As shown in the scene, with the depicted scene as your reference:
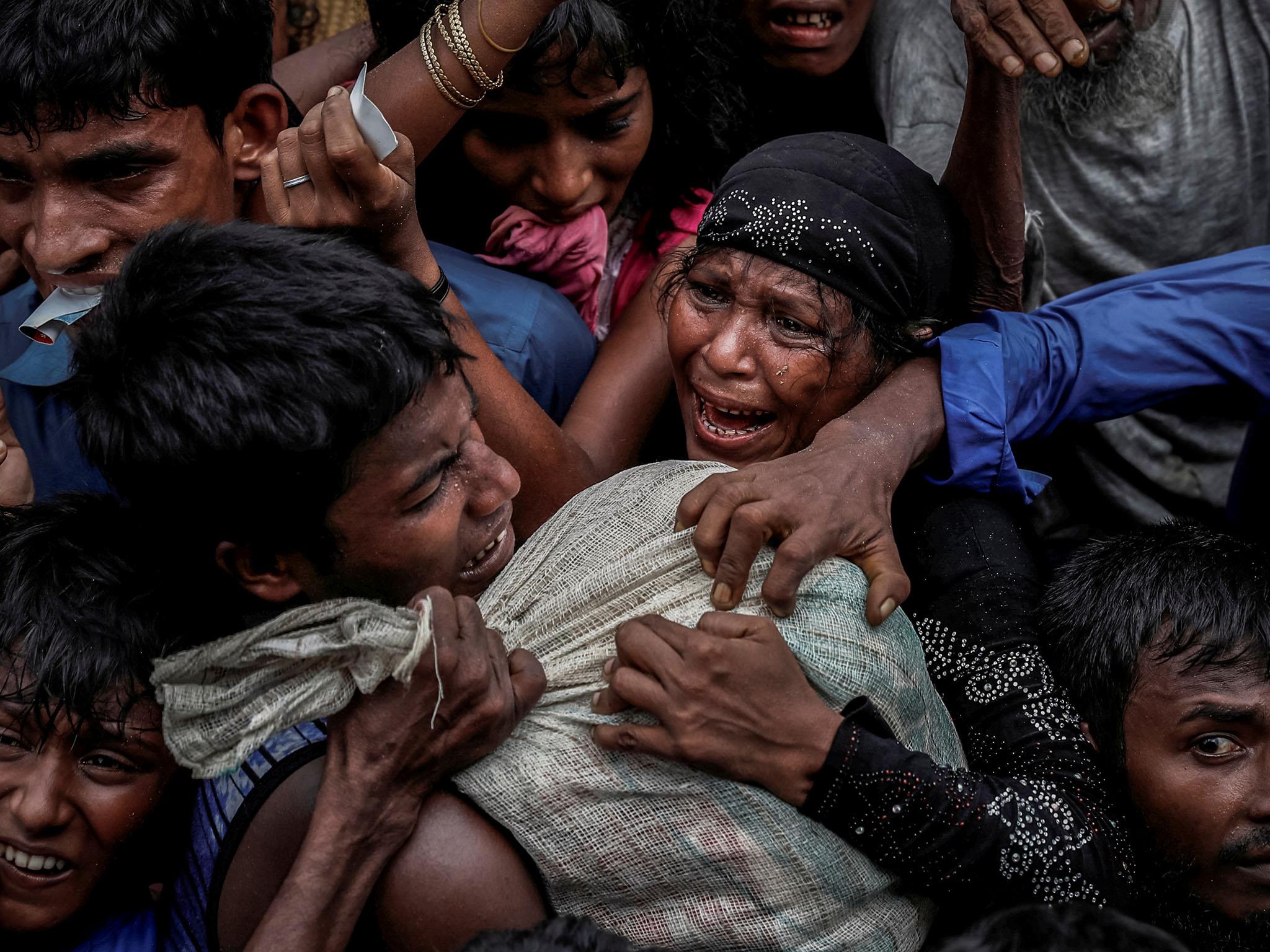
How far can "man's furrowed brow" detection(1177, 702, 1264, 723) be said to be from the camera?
7.75 feet

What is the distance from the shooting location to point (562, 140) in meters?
3.39

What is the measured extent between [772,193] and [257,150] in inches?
49.6

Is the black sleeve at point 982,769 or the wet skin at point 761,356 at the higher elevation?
the wet skin at point 761,356

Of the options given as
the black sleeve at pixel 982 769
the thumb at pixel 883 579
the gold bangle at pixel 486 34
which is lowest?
the black sleeve at pixel 982 769

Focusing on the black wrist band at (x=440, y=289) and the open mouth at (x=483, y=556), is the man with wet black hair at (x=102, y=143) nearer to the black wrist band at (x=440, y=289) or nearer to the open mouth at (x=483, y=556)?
the black wrist band at (x=440, y=289)

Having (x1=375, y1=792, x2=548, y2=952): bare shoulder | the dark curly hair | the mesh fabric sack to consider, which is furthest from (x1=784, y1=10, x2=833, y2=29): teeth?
(x1=375, y1=792, x2=548, y2=952): bare shoulder

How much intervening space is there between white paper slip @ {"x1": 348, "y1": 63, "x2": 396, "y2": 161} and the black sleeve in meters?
1.29

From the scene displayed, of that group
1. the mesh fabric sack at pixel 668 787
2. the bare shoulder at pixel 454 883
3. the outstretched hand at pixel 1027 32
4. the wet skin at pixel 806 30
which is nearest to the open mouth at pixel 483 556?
the mesh fabric sack at pixel 668 787

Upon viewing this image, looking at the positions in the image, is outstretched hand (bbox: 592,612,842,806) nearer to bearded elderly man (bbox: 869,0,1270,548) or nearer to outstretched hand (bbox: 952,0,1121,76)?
outstretched hand (bbox: 952,0,1121,76)

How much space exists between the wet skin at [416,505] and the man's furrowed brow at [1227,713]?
1356 millimetres

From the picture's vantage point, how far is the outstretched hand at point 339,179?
2234mm

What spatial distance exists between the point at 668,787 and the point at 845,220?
1.43 m

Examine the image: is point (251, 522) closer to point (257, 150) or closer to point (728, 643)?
point (728, 643)

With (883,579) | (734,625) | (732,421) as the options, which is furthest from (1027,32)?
(734,625)
